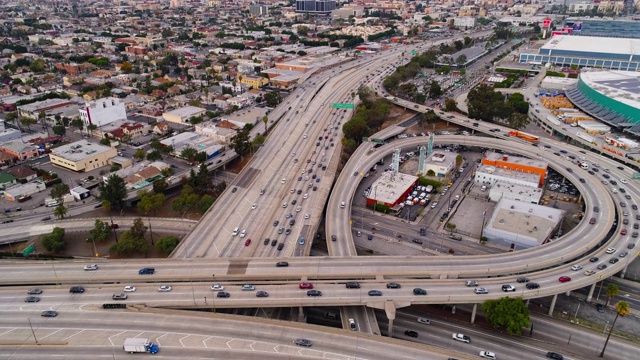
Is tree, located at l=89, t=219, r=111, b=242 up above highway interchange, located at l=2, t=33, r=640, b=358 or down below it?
below

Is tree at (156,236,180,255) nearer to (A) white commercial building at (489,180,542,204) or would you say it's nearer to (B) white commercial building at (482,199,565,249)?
(B) white commercial building at (482,199,565,249)

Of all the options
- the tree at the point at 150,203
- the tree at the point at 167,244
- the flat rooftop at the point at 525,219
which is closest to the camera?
the tree at the point at 167,244

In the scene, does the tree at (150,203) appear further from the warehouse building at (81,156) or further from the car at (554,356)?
the car at (554,356)

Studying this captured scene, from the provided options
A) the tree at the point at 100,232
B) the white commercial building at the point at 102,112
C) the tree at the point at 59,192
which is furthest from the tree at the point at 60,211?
the white commercial building at the point at 102,112

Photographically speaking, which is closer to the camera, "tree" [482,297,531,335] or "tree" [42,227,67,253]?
"tree" [482,297,531,335]

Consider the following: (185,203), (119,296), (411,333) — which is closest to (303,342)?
(411,333)

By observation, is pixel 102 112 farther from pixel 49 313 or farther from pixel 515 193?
pixel 515 193

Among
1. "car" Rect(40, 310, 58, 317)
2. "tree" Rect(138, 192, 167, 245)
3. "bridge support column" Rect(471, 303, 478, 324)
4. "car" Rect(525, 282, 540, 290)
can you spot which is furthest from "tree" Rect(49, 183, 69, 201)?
"car" Rect(525, 282, 540, 290)
